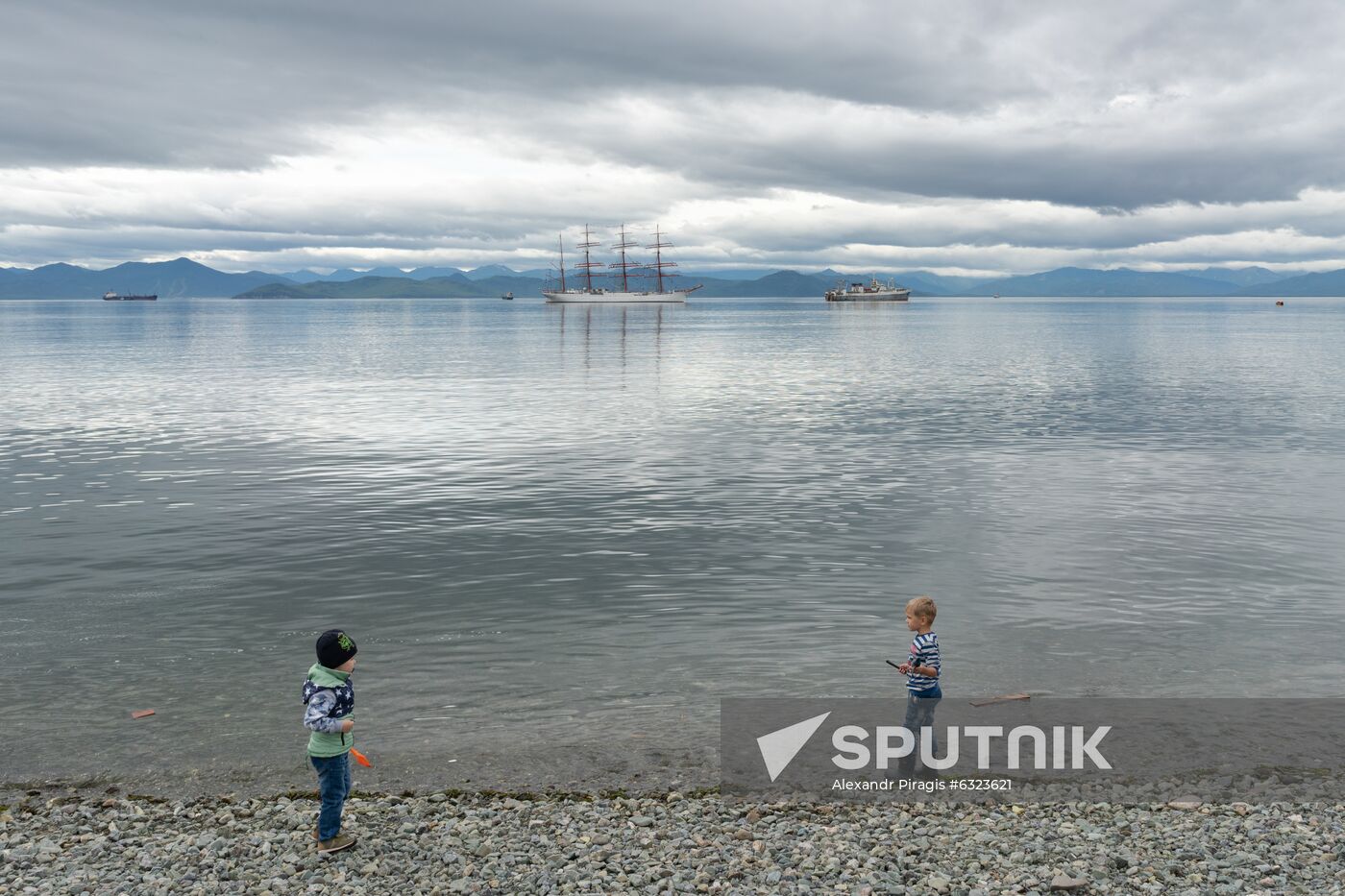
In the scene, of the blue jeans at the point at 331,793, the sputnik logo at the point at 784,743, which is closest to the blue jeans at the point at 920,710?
the sputnik logo at the point at 784,743

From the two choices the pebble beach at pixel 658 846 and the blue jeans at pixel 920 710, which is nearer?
the pebble beach at pixel 658 846

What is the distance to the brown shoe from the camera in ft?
39.1

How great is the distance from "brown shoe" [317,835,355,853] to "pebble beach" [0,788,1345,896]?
86 mm

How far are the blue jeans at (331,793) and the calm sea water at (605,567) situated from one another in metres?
2.51

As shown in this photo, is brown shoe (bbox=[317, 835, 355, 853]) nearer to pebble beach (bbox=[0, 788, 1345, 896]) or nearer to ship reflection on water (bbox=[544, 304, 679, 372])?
pebble beach (bbox=[0, 788, 1345, 896])

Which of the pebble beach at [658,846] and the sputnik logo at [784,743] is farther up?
the pebble beach at [658,846]

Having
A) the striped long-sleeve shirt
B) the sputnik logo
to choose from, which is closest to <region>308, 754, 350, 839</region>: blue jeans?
the sputnik logo

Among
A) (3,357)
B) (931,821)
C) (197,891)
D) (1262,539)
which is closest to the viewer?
(197,891)

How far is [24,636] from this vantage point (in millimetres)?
20484

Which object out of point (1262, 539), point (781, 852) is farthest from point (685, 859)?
point (1262, 539)

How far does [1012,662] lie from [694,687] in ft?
20.4

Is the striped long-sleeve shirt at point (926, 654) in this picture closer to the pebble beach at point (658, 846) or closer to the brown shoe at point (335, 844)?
the pebble beach at point (658, 846)

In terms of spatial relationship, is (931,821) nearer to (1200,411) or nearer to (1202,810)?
(1202,810)

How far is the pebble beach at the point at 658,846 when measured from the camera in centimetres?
1118
